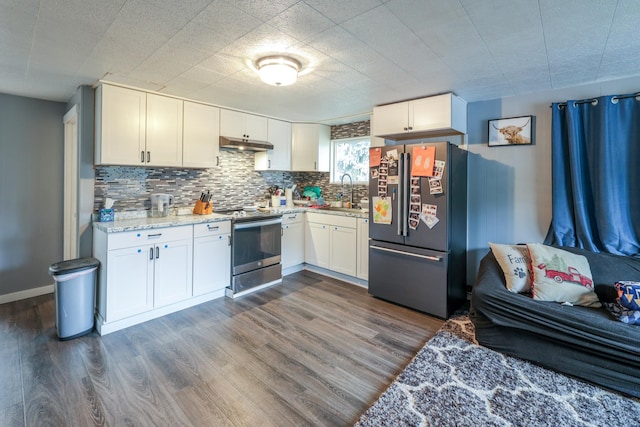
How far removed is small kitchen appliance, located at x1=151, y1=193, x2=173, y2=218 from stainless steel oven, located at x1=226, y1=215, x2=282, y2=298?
2.64 ft

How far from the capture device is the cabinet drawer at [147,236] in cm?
275

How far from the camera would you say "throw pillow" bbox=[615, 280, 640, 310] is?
210 cm

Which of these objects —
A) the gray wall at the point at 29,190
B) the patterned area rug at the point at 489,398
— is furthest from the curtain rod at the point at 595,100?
the gray wall at the point at 29,190

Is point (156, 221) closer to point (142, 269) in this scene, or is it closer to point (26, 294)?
point (142, 269)

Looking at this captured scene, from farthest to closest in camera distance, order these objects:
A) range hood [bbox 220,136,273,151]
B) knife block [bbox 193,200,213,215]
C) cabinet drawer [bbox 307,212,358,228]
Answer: cabinet drawer [bbox 307,212,358,228] → range hood [bbox 220,136,273,151] → knife block [bbox 193,200,213,215]

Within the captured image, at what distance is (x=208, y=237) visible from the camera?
345 centimetres

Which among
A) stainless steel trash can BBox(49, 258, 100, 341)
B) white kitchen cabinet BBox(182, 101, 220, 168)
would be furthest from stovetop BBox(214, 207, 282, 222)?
stainless steel trash can BBox(49, 258, 100, 341)

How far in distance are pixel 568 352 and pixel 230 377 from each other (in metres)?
2.34

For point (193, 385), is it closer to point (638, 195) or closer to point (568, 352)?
point (568, 352)

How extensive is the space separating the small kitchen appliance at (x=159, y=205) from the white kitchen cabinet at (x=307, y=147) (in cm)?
189

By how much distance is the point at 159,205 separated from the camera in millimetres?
3551

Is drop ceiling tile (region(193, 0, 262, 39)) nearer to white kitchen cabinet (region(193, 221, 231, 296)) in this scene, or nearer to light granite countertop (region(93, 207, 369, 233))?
light granite countertop (region(93, 207, 369, 233))

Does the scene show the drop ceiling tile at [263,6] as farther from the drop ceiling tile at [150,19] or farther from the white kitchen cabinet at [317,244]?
the white kitchen cabinet at [317,244]

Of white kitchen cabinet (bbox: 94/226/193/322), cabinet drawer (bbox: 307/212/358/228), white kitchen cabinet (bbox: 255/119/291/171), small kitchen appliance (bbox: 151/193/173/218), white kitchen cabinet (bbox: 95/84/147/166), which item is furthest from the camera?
white kitchen cabinet (bbox: 255/119/291/171)
